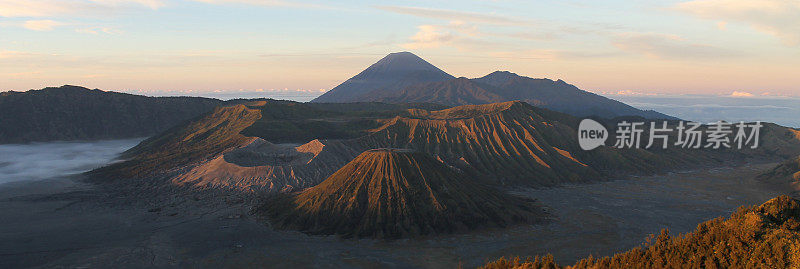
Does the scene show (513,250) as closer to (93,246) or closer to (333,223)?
(333,223)

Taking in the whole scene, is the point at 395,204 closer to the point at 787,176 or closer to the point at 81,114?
the point at 787,176

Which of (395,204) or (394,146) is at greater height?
(394,146)

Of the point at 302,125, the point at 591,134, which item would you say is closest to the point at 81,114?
the point at 302,125

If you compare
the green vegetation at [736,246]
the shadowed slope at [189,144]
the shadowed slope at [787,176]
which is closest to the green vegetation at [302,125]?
the shadowed slope at [189,144]

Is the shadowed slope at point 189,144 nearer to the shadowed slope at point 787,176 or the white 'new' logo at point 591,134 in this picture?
the white 'new' logo at point 591,134

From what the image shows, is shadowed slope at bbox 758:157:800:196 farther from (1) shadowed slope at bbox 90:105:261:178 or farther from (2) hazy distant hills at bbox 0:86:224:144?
(2) hazy distant hills at bbox 0:86:224:144
